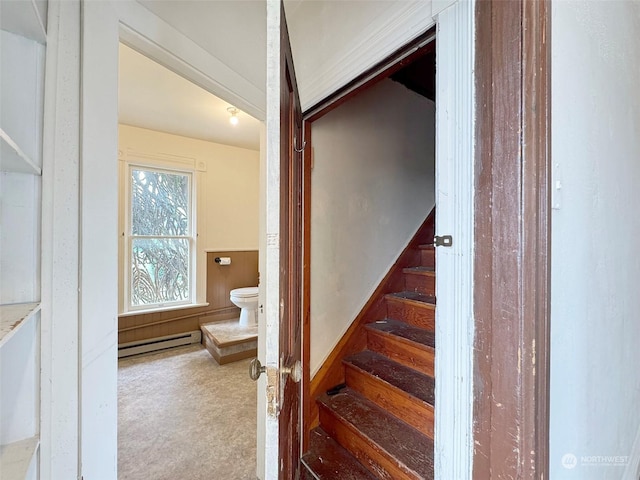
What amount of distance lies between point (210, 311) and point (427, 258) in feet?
9.62

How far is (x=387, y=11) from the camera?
3.40 ft

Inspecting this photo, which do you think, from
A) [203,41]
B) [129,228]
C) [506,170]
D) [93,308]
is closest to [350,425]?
[93,308]

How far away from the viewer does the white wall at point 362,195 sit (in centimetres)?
181

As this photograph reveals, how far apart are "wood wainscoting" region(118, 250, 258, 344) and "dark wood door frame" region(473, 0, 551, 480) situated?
12.0 ft

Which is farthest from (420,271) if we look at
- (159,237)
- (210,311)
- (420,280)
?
(159,237)

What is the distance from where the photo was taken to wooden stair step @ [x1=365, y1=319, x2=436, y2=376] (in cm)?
161

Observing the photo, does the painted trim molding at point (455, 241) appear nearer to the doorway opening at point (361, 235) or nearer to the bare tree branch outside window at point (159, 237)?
the doorway opening at point (361, 235)

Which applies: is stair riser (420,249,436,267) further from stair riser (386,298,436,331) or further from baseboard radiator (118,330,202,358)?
baseboard radiator (118,330,202,358)

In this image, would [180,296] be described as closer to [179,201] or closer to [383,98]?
[179,201]

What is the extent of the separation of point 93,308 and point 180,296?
3.01 metres

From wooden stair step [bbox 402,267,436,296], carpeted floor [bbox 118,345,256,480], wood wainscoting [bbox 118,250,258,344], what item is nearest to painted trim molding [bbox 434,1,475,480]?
wooden stair step [bbox 402,267,436,296]

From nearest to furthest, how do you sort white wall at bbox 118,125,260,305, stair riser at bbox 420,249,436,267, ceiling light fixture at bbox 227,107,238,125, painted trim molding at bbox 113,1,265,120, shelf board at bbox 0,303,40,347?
shelf board at bbox 0,303,40,347
painted trim molding at bbox 113,1,265,120
stair riser at bbox 420,249,436,267
ceiling light fixture at bbox 227,107,238,125
white wall at bbox 118,125,260,305

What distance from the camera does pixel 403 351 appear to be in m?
1.76

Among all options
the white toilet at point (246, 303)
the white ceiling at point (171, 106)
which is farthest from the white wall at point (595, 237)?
the white toilet at point (246, 303)
